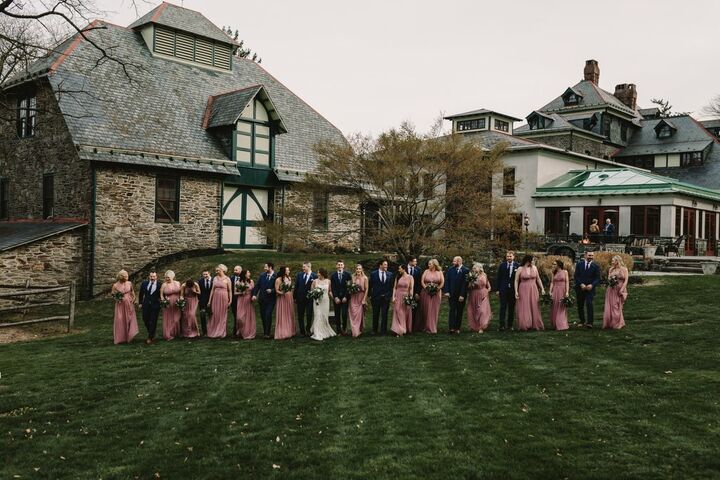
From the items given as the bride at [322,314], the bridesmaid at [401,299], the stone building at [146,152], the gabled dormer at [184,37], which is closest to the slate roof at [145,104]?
the stone building at [146,152]

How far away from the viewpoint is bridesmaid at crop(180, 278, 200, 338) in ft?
50.8

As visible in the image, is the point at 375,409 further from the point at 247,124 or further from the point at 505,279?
the point at 247,124

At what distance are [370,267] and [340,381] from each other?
581 inches

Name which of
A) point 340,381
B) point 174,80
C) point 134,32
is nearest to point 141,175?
point 174,80

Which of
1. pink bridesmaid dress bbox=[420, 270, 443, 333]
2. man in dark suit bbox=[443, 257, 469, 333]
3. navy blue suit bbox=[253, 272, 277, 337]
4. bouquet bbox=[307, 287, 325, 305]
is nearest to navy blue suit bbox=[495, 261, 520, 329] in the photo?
man in dark suit bbox=[443, 257, 469, 333]

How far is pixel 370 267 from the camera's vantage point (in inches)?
984

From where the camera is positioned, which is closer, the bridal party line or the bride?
the bride

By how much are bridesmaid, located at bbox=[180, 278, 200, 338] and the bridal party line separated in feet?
0.08

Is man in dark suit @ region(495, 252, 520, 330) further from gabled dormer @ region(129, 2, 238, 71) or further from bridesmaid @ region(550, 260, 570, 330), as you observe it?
gabled dormer @ region(129, 2, 238, 71)

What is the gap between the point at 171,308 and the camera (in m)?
15.3

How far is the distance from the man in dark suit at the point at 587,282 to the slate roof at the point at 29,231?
17.8 meters

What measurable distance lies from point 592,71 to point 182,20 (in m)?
38.1

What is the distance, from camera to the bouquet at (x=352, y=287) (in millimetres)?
15016

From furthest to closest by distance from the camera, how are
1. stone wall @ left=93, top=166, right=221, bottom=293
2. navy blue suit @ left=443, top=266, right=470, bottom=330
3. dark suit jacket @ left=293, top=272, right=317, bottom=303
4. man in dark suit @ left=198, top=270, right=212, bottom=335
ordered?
stone wall @ left=93, top=166, right=221, bottom=293 < man in dark suit @ left=198, top=270, right=212, bottom=335 < dark suit jacket @ left=293, top=272, right=317, bottom=303 < navy blue suit @ left=443, top=266, right=470, bottom=330
